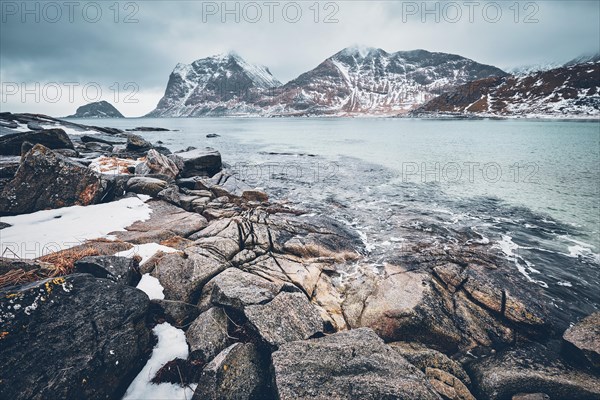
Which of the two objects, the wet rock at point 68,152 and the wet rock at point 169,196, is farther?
the wet rock at point 68,152

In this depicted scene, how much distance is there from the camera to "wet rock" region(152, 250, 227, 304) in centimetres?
707

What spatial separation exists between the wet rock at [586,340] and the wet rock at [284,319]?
6.75 m

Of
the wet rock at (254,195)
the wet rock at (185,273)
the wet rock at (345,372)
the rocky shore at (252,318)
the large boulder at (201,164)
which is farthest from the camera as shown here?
the large boulder at (201,164)

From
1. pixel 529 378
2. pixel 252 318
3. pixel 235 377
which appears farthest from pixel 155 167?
pixel 529 378

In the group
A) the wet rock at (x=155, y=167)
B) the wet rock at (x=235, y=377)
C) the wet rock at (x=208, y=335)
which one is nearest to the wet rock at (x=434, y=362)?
the wet rock at (x=235, y=377)

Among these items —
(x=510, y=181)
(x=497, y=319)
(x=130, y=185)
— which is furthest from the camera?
(x=510, y=181)

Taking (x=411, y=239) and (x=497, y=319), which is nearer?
(x=497, y=319)

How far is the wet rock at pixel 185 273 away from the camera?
7074 millimetres

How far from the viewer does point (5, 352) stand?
4273 millimetres

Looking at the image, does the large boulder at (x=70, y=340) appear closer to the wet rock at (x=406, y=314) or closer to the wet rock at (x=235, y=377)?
the wet rock at (x=235, y=377)

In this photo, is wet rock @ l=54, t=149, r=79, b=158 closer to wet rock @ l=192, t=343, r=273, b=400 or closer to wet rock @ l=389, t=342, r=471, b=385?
wet rock @ l=192, t=343, r=273, b=400

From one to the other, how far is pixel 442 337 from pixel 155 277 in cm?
825

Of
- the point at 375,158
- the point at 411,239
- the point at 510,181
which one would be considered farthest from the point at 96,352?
the point at 375,158

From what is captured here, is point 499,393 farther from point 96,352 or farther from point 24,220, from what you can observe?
point 24,220
